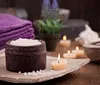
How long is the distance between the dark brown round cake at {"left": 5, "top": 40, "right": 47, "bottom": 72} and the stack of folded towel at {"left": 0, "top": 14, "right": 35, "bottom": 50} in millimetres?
125

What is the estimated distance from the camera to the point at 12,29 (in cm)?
83

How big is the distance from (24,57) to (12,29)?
0.18 meters

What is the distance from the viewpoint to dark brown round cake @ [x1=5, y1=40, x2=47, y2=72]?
26.2 inches

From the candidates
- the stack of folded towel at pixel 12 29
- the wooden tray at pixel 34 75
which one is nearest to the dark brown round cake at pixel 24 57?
the wooden tray at pixel 34 75

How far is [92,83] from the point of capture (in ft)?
2.26

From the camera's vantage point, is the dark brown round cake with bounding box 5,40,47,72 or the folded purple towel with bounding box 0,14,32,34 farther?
the folded purple towel with bounding box 0,14,32,34

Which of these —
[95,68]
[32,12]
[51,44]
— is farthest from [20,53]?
[32,12]

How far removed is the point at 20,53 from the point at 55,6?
1.54 ft

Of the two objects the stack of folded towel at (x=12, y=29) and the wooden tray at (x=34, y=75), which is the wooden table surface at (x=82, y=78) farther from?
the stack of folded towel at (x=12, y=29)

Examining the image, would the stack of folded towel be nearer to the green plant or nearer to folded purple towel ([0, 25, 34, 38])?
folded purple towel ([0, 25, 34, 38])

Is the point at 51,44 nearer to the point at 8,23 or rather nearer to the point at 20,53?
the point at 8,23

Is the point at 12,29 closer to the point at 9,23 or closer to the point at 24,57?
the point at 9,23

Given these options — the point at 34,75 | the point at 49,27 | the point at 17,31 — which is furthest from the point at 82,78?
the point at 49,27

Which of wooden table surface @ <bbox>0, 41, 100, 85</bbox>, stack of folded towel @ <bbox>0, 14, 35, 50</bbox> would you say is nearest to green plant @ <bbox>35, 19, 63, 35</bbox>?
stack of folded towel @ <bbox>0, 14, 35, 50</bbox>
